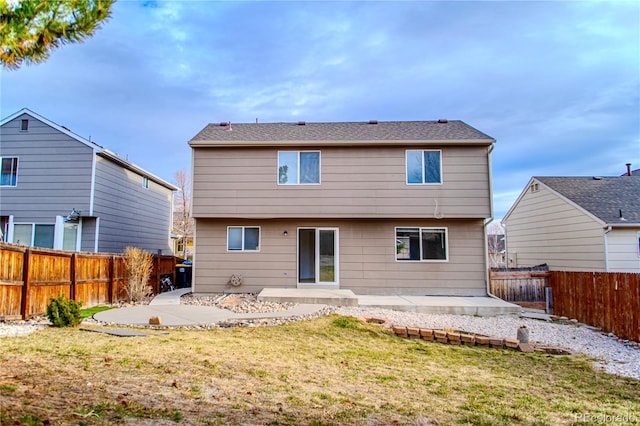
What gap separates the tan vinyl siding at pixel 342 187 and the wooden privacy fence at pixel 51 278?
3.10 m

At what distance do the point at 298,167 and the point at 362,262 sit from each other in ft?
12.4

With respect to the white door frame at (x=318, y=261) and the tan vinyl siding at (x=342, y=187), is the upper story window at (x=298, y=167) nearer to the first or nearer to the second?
the tan vinyl siding at (x=342, y=187)

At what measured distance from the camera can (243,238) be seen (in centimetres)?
1184

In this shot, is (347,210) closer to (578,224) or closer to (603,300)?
(603,300)

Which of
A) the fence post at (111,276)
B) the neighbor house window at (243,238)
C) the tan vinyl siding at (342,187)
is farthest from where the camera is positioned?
the neighbor house window at (243,238)

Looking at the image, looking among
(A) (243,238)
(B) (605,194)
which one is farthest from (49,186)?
(B) (605,194)

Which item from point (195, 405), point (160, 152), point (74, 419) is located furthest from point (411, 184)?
point (160, 152)

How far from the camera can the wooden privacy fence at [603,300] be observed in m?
7.65

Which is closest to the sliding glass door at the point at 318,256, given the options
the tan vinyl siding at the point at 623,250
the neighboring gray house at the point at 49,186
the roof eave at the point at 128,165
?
the neighboring gray house at the point at 49,186

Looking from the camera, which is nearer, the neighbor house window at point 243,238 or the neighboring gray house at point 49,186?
the neighbor house window at point 243,238

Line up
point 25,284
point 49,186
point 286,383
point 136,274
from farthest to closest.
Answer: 1. point 49,186
2. point 136,274
3. point 25,284
4. point 286,383

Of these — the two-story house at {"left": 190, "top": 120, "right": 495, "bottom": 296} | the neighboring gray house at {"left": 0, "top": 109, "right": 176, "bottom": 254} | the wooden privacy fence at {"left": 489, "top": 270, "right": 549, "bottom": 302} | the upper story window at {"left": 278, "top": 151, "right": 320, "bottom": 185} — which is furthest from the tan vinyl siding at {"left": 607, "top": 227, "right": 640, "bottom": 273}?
the neighboring gray house at {"left": 0, "top": 109, "right": 176, "bottom": 254}

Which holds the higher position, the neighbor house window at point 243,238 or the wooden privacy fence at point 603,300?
the neighbor house window at point 243,238

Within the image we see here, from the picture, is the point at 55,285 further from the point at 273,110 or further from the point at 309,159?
the point at 273,110
